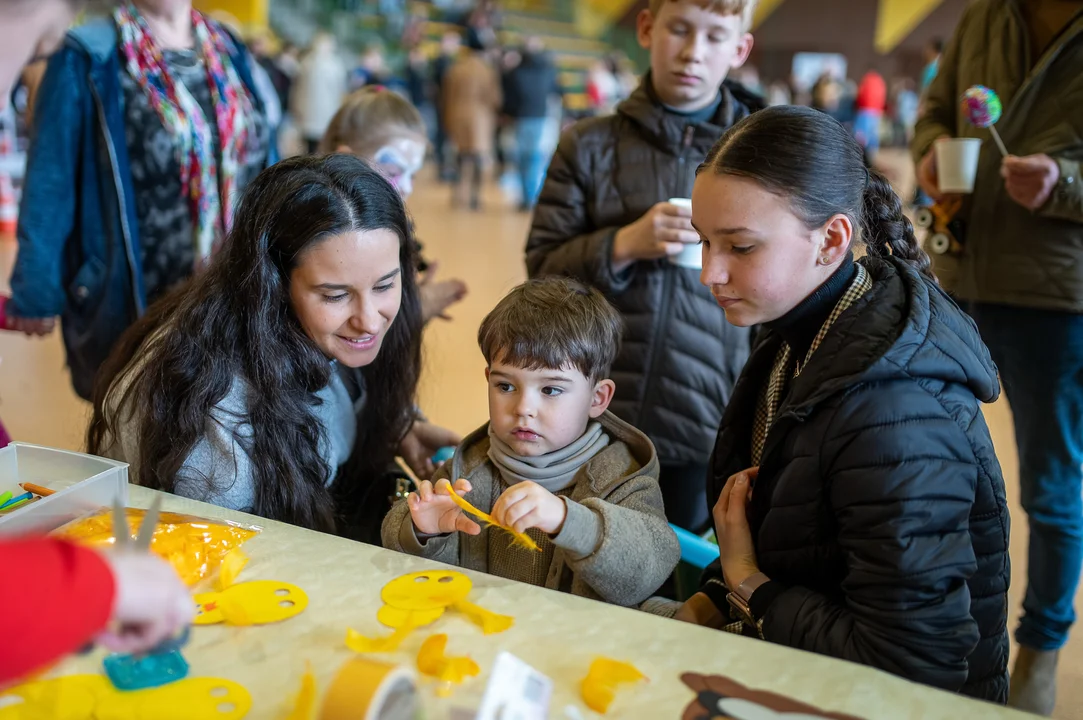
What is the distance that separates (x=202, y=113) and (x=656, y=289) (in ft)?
4.27

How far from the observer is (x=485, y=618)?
1.01 metres

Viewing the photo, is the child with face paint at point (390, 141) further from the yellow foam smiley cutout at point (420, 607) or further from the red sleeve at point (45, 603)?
the red sleeve at point (45, 603)

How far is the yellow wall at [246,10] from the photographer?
12.9 metres

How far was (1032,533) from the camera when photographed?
194 centimetres

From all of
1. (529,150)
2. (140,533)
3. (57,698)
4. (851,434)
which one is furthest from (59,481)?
(529,150)

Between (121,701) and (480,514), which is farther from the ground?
(480,514)

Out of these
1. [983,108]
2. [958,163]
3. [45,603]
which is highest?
[983,108]

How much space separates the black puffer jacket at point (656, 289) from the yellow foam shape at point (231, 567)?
0.93 meters

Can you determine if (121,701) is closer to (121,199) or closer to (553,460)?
(553,460)

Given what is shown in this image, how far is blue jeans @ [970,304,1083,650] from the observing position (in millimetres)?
1812

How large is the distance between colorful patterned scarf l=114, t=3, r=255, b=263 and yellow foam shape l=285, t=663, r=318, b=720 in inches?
58.7

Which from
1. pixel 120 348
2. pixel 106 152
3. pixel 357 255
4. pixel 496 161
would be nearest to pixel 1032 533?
pixel 357 255

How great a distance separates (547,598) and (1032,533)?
141 centimetres

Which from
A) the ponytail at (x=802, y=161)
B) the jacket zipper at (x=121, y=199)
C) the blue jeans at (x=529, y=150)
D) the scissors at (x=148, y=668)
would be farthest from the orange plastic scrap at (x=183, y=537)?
the blue jeans at (x=529, y=150)
